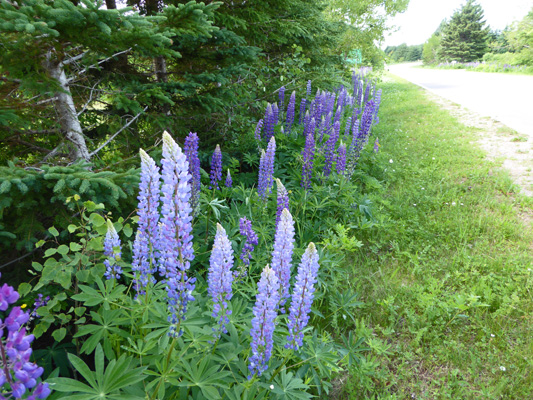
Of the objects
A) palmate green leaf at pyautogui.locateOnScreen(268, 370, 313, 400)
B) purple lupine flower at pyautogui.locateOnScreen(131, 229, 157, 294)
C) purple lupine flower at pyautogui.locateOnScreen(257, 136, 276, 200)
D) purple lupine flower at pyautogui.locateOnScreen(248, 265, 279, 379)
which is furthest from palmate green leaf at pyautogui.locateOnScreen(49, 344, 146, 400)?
purple lupine flower at pyautogui.locateOnScreen(257, 136, 276, 200)

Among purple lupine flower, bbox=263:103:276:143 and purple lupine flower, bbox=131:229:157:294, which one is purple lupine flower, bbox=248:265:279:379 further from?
purple lupine flower, bbox=263:103:276:143

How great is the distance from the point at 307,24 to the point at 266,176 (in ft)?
13.0

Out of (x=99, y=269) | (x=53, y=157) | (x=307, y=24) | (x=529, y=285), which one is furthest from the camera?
(x=307, y=24)

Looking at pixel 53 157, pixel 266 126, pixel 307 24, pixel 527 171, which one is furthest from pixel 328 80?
pixel 53 157

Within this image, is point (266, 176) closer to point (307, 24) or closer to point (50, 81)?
point (50, 81)

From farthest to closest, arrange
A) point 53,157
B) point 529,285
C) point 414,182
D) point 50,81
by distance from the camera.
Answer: point 414,182, point 529,285, point 53,157, point 50,81

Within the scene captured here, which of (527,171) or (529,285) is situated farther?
(527,171)

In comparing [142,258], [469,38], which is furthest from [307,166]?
[469,38]

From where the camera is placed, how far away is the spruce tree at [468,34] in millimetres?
45219

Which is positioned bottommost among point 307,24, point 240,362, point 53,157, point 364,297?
point 364,297

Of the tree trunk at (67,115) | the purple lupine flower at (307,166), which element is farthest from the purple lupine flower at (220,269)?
the purple lupine flower at (307,166)

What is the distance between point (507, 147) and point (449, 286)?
4.98 meters

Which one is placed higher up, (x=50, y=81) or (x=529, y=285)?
(x=50, y=81)

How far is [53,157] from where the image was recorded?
252 centimetres
